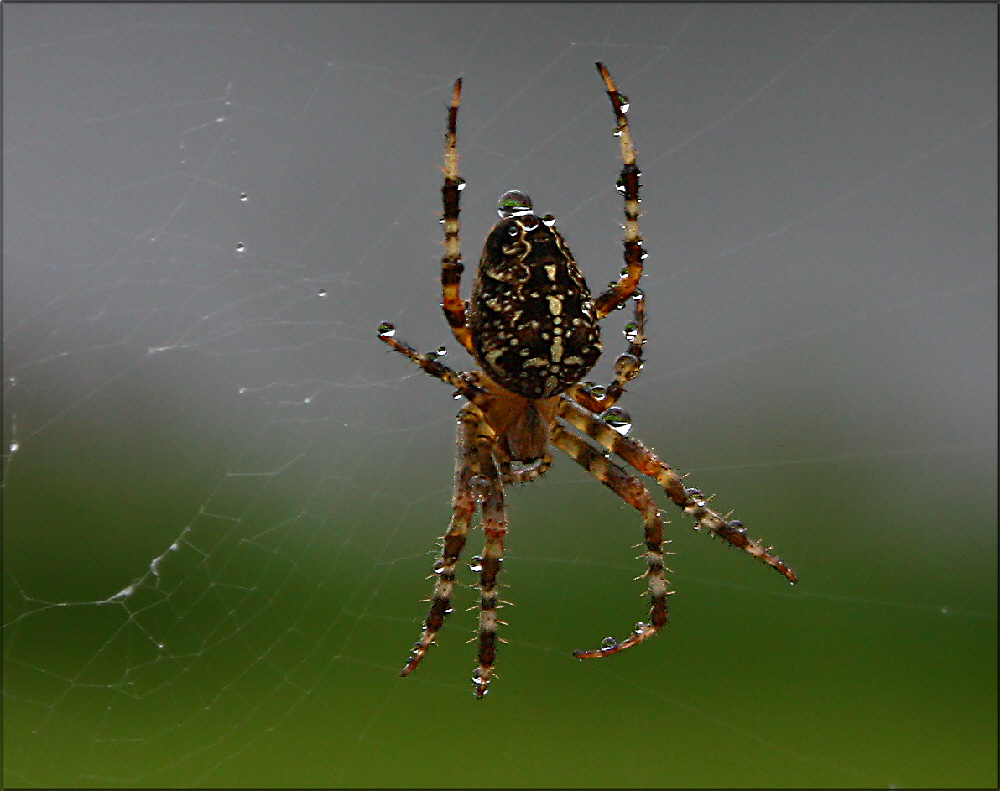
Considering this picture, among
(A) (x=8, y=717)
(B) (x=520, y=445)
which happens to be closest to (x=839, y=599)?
(B) (x=520, y=445)

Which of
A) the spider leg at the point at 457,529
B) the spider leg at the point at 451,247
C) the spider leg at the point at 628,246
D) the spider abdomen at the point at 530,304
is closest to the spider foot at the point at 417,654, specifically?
the spider leg at the point at 457,529

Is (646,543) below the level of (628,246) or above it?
below

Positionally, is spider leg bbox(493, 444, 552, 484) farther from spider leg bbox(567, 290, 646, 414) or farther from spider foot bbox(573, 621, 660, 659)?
spider foot bbox(573, 621, 660, 659)

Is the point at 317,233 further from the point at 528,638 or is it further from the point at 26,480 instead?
the point at 528,638

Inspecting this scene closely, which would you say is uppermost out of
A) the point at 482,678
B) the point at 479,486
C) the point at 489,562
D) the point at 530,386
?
the point at 530,386

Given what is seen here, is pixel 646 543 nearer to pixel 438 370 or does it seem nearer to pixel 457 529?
pixel 457 529

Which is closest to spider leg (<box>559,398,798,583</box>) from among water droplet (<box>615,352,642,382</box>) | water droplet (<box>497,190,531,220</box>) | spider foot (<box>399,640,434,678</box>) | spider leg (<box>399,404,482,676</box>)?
water droplet (<box>615,352,642,382</box>)

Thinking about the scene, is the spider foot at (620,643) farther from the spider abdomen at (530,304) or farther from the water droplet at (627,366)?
the spider abdomen at (530,304)

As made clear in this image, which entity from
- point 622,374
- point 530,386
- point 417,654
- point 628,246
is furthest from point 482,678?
point 628,246
